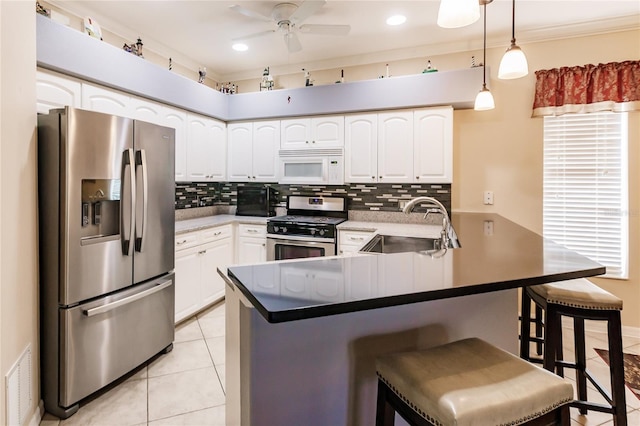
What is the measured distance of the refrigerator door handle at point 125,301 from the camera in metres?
2.02

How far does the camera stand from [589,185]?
3.13 m

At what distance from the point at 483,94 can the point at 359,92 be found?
57.5 inches

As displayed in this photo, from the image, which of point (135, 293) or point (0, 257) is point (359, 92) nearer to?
point (135, 293)

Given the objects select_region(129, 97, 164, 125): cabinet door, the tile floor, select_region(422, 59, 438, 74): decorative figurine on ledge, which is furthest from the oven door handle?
select_region(422, 59, 438, 74): decorative figurine on ledge

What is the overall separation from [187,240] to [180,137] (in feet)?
3.72

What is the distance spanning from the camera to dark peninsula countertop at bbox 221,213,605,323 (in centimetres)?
87

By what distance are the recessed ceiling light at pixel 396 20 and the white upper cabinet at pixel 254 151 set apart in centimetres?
165

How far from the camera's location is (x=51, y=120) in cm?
192

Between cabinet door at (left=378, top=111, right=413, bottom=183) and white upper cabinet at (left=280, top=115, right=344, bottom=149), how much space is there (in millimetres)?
468

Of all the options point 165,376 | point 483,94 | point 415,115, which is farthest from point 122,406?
point 415,115

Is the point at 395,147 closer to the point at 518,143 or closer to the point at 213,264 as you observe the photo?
the point at 518,143

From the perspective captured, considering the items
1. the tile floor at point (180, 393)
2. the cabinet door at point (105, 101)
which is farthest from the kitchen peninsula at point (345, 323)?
the cabinet door at point (105, 101)

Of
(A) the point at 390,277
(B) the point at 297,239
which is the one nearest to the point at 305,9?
(B) the point at 297,239

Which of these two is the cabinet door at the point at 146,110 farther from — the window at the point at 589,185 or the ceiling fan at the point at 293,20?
the window at the point at 589,185
